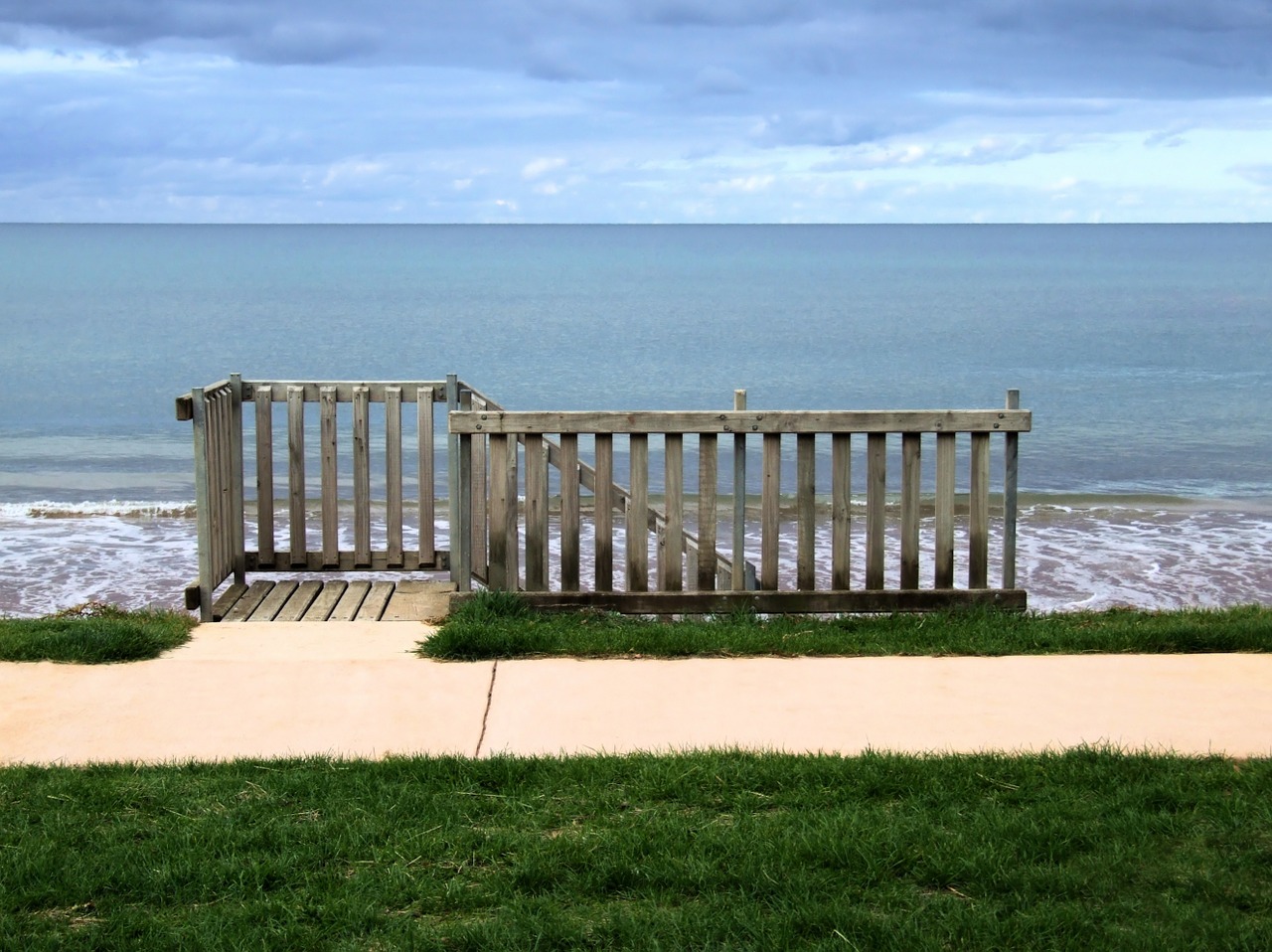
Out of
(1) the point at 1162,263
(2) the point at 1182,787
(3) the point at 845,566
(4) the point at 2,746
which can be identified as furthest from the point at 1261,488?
(1) the point at 1162,263

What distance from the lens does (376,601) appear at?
988 cm

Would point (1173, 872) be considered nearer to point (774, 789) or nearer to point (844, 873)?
point (844, 873)

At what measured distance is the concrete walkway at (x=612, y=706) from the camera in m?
5.87

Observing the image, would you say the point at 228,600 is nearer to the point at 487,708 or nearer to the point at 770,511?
the point at 770,511

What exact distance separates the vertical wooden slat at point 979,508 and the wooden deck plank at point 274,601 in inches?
178

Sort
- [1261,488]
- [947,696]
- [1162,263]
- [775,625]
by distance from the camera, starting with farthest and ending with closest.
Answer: [1162,263]
[1261,488]
[775,625]
[947,696]

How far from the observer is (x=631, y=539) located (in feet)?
27.2

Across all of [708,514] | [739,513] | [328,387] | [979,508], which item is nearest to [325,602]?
[328,387]

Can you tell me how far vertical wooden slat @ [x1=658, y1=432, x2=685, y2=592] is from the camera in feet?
26.3

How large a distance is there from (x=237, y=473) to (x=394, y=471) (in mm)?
1091

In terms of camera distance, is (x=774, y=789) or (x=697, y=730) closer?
(x=774, y=789)

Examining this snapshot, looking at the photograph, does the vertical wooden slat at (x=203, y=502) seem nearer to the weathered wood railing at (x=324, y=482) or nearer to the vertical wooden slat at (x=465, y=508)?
the weathered wood railing at (x=324, y=482)

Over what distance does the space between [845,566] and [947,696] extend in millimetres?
1790

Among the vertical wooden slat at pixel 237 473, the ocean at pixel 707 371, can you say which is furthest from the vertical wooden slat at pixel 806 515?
the ocean at pixel 707 371
